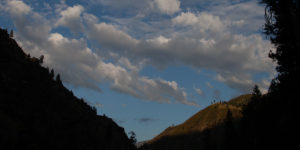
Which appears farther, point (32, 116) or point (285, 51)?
point (32, 116)

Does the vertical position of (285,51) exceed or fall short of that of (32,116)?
it falls short

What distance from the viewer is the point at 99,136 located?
145 metres

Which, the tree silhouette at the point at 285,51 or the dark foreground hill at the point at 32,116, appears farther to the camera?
the dark foreground hill at the point at 32,116

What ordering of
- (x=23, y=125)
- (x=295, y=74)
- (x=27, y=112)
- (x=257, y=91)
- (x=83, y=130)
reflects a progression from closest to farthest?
(x=295, y=74)
(x=257, y=91)
(x=23, y=125)
(x=27, y=112)
(x=83, y=130)

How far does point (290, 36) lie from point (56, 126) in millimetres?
101623

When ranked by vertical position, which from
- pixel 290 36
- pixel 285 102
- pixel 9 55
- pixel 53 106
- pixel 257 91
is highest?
pixel 9 55

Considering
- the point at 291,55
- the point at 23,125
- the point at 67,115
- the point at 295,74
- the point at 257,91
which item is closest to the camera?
the point at 295,74

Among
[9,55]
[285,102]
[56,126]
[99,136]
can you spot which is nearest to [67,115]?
[99,136]

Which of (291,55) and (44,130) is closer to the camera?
(291,55)

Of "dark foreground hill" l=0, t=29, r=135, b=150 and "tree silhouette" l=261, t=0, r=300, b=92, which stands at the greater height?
"dark foreground hill" l=0, t=29, r=135, b=150

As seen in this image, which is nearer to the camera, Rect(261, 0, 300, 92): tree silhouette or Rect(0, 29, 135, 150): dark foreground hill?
Rect(261, 0, 300, 92): tree silhouette

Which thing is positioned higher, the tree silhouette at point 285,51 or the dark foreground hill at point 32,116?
the dark foreground hill at point 32,116

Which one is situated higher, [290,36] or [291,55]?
[290,36]

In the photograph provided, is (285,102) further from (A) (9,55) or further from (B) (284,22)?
(A) (9,55)
